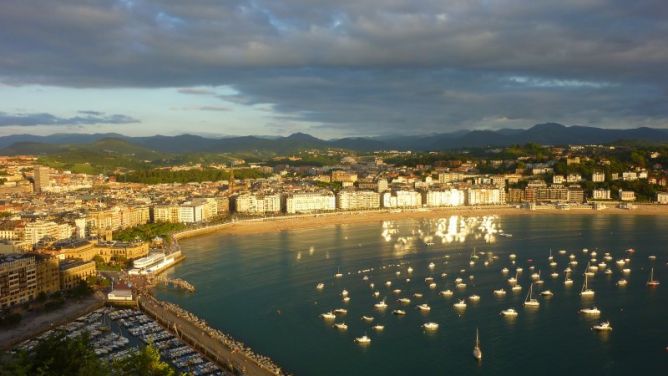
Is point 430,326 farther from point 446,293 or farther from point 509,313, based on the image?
point 446,293

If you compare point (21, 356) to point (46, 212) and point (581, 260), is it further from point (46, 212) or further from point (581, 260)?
point (46, 212)

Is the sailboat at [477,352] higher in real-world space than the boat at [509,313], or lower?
lower

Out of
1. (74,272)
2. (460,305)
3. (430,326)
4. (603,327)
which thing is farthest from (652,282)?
(74,272)

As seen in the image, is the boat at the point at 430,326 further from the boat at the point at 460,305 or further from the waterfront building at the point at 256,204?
the waterfront building at the point at 256,204

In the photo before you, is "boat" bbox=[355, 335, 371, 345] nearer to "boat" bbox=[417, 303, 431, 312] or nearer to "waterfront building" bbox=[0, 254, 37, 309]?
"boat" bbox=[417, 303, 431, 312]

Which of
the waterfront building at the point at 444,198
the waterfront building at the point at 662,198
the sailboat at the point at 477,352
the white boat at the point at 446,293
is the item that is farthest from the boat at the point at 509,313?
the waterfront building at the point at 662,198
